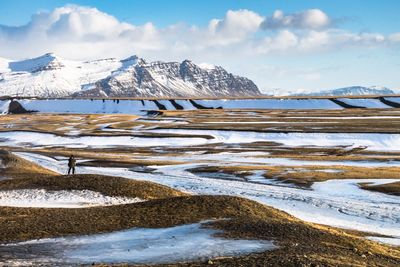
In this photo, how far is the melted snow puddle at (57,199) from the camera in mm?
35747

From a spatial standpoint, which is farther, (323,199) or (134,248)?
(323,199)

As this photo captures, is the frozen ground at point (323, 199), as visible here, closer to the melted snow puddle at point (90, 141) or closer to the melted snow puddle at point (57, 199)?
the melted snow puddle at point (57, 199)

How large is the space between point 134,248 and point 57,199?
18565 millimetres

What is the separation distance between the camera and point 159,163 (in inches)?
2785

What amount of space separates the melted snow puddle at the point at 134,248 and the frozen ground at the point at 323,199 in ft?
42.6

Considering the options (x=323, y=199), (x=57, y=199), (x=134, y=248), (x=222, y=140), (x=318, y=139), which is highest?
(x=134, y=248)

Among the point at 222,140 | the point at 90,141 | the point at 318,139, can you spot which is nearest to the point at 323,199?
the point at 318,139

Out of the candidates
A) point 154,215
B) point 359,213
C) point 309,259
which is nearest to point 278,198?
point 359,213

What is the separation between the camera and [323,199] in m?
42.4

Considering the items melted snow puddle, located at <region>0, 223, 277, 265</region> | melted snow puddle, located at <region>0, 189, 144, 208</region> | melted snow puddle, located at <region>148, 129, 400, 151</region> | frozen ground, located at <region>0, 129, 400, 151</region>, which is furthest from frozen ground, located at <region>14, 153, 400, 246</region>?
melted snow puddle, located at <region>148, 129, 400, 151</region>

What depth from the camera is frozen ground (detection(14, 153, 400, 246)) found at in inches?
1374

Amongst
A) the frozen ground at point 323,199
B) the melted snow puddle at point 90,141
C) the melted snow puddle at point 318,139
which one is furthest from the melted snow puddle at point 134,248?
the melted snow puddle at point 90,141

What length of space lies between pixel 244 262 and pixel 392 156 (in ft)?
208

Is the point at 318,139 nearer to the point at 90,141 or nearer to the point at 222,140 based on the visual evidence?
the point at 222,140
